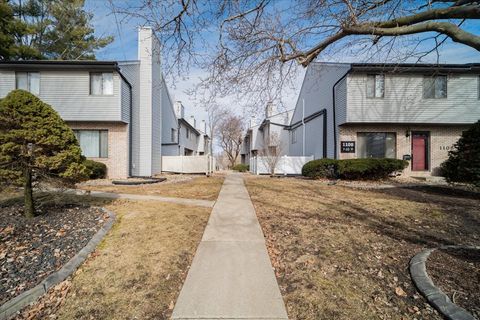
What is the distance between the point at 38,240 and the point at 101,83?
12.1m

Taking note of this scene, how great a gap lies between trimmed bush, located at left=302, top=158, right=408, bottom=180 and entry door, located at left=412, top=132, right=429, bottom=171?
2.52 meters

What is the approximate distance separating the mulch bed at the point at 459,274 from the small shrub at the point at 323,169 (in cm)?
1049

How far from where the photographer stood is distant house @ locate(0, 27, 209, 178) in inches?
535

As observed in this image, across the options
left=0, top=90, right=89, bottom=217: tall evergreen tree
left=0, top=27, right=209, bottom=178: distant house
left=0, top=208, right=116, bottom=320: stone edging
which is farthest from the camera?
left=0, top=27, right=209, bottom=178: distant house

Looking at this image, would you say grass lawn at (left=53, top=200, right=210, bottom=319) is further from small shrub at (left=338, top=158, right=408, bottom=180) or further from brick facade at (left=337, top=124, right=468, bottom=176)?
brick facade at (left=337, top=124, right=468, bottom=176)

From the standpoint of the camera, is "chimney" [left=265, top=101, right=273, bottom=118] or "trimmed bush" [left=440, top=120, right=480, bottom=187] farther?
"trimmed bush" [left=440, top=120, right=480, bottom=187]

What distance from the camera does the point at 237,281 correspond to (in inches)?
123

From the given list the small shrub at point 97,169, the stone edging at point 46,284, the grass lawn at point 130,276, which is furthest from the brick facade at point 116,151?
the stone edging at point 46,284

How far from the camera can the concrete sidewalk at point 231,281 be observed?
2.59 m

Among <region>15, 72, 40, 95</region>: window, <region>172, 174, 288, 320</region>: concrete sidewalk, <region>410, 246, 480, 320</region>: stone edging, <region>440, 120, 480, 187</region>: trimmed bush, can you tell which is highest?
<region>15, 72, 40, 95</region>: window

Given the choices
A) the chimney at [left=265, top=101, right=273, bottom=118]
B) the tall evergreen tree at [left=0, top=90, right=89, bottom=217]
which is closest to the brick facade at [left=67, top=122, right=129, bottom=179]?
the tall evergreen tree at [left=0, top=90, right=89, bottom=217]

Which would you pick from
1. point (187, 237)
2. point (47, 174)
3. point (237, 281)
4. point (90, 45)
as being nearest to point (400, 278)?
point (237, 281)

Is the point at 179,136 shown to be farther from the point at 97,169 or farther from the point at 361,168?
the point at 361,168

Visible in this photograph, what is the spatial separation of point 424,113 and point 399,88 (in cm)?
208
